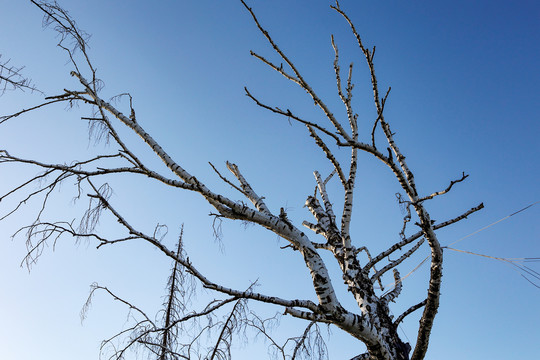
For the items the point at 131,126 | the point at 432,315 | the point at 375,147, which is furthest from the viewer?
the point at 131,126

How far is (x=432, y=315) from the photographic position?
3152 millimetres

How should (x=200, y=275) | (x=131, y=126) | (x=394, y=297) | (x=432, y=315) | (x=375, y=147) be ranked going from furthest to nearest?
(x=394, y=297), (x=131, y=126), (x=432, y=315), (x=375, y=147), (x=200, y=275)

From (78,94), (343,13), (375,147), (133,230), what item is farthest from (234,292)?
(343,13)

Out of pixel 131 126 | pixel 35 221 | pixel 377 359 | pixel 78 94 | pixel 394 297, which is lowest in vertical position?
pixel 377 359

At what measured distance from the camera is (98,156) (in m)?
3.44

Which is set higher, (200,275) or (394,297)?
(394,297)

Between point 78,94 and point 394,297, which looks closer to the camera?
point 78,94

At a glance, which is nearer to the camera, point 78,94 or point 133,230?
point 133,230

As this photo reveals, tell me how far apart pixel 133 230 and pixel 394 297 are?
3269mm

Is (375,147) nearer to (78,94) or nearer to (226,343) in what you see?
(226,343)

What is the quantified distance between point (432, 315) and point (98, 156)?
3336 mm

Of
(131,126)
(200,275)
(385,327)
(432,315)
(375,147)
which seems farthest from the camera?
(131,126)

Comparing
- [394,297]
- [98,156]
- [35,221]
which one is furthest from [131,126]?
[394,297]

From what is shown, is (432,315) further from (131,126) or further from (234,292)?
(131,126)
